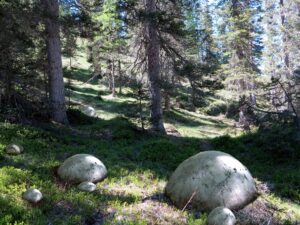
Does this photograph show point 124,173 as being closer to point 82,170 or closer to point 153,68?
point 82,170

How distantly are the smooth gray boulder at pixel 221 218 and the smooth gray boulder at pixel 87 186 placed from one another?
278 cm

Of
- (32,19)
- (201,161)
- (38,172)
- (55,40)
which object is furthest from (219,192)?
(55,40)

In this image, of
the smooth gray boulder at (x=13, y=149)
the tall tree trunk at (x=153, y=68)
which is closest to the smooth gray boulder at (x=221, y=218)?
the smooth gray boulder at (x=13, y=149)

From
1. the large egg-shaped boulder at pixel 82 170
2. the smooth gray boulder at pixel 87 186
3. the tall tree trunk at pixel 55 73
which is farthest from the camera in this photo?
the tall tree trunk at pixel 55 73

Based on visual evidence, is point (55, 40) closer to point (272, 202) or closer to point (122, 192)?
point (122, 192)

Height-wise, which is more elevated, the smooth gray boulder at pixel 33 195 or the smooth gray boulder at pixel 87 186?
the smooth gray boulder at pixel 33 195

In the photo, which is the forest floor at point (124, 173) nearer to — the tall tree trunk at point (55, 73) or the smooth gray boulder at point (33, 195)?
the smooth gray boulder at point (33, 195)

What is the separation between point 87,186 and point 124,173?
1.53 m

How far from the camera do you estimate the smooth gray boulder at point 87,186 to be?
7.69 metres

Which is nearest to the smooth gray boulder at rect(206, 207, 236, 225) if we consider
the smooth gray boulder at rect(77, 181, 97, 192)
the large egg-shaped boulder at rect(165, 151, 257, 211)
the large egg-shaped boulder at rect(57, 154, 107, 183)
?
the large egg-shaped boulder at rect(165, 151, 257, 211)

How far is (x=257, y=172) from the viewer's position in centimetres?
1036

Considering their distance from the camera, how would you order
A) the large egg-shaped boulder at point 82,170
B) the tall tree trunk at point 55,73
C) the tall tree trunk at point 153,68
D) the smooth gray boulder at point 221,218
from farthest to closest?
the tall tree trunk at point 153,68 < the tall tree trunk at point 55,73 < the large egg-shaped boulder at point 82,170 < the smooth gray boulder at point 221,218

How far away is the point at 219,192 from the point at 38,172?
14.2ft

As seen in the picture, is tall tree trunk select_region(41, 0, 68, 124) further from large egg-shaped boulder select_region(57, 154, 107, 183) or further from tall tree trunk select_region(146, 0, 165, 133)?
large egg-shaped boulder select_region(57, 154, 107, 183)
